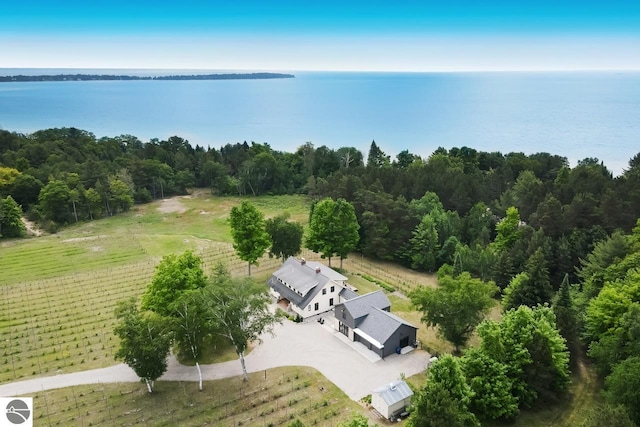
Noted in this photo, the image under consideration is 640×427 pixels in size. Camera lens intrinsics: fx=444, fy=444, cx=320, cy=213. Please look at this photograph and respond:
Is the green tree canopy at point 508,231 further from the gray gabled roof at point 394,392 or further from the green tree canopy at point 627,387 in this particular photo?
the gray gabled roof at point 394,392

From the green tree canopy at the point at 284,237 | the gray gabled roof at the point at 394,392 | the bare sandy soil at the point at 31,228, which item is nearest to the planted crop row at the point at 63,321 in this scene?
the green tree canopy at the point at 284,237

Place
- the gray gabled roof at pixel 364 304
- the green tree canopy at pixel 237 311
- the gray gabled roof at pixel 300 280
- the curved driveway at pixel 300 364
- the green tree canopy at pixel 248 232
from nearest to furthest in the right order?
the green tree canopy at pixel 237 311
the curved driveway at pixel 300 364
the gray gabled roof at pixel 364 304
the gray gabled roof at pixel 300 280
the green tree canopy at pixel 248 232

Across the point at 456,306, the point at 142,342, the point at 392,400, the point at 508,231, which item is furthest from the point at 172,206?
the point at 392,400

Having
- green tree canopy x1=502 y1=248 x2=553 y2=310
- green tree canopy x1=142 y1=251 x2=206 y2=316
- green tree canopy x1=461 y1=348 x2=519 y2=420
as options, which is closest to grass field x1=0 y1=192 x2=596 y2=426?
green tree canopy x1=461 y1=348 x2=519 y2=420

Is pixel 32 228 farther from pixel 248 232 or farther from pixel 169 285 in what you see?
pixel 169 285

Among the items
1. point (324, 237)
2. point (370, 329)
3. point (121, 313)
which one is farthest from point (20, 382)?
point (324, 237)

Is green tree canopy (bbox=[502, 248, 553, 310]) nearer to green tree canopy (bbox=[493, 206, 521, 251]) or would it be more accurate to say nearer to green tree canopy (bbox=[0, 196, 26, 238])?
green tree canopy (bbox=[493, 206, 521, 251])

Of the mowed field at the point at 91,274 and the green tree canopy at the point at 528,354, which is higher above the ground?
the green tree canopy at the point at 528,354

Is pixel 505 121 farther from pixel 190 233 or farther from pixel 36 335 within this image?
pixel 36 335
